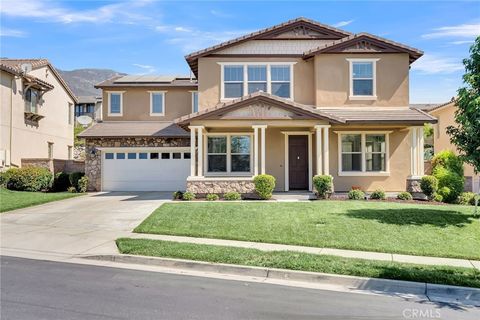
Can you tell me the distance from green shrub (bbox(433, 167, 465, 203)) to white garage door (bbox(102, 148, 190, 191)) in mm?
12576

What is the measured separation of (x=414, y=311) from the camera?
587 centimetres

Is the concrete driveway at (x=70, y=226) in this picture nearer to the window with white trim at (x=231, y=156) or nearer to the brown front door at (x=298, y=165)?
the window with white trim at (x=231, y=156)

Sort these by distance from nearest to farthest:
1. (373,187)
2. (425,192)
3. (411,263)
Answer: (411,263) < (425,192) < (373,187)

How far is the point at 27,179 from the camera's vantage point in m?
22.2

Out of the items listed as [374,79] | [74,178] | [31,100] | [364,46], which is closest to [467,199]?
[374,79]

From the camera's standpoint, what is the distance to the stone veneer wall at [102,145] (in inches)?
904

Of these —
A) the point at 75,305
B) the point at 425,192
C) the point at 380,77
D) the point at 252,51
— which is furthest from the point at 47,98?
the point at 75,305

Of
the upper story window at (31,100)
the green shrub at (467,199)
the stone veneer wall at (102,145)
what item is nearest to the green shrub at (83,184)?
the stone veneer wall at (102,145)

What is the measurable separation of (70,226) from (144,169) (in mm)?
Answer: 10994

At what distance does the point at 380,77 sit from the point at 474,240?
36.3 feet

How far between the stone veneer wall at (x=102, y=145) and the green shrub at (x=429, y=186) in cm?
1197

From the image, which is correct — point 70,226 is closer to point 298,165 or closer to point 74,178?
point 298,165

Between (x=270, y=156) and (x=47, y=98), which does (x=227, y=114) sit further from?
(x=47, y=98)

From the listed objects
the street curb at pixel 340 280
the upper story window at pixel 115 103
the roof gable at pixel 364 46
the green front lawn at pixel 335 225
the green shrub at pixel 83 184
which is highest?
the roof gable at pixel 364 46
